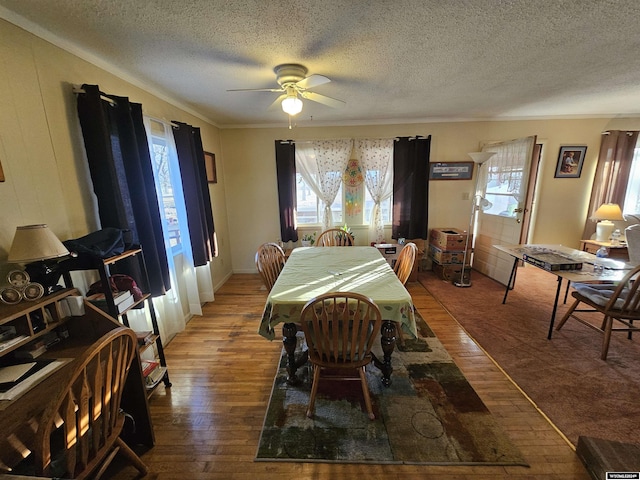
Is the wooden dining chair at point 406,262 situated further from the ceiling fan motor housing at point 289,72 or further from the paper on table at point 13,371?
the paper on table at point 13,371

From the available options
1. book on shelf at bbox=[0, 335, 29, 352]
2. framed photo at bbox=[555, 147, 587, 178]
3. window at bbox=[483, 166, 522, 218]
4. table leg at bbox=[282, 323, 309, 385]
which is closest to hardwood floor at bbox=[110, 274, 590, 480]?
table leg at bbox=[282, 323, 309, 385]

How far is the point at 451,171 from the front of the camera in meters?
3.83

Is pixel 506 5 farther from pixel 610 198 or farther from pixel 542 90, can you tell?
pixel 610 198

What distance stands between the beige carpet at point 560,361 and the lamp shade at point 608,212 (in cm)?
128

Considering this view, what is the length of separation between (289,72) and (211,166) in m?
2.08

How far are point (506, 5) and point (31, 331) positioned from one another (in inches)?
107

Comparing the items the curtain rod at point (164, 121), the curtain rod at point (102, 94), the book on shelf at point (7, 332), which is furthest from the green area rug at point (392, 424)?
the curtain rod at point (164, 121)

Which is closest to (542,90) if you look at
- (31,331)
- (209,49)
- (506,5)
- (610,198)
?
(506,5)

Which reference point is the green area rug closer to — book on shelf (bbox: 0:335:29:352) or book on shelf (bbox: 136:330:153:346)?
book on shelf (bbox: 136:330:153:346)

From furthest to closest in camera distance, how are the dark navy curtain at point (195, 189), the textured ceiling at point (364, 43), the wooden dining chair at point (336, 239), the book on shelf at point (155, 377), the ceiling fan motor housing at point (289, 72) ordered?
the wooden dining chair at point (336, 239) < the dark navy curtain at point (195, 189) < the ceiling fan motor housing at point (289, 72) < the book on shelf at point (155, 377) < the textured ceiling at point (364, 43)

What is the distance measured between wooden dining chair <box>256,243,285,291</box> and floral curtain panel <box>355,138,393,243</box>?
1.96m

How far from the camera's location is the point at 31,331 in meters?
1.13

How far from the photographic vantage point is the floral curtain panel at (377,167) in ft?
12.4

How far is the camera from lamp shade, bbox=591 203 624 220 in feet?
11.0
